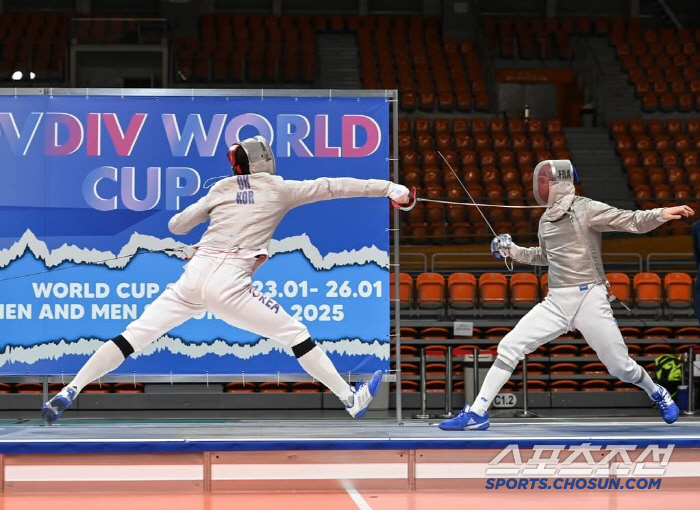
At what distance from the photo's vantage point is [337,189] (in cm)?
501

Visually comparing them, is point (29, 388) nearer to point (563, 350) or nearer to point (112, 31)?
point (563, 350)

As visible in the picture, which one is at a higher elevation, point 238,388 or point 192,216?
point 192,216

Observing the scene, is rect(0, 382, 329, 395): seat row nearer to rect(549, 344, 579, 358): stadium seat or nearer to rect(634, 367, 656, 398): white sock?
rect(549, 344, 579, 358): stadium seat

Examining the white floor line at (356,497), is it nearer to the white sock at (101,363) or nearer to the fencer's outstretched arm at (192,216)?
the white sock at (101,363)

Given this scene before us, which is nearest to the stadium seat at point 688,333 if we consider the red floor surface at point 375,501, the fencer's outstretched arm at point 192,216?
the red floor surface at point 375,501

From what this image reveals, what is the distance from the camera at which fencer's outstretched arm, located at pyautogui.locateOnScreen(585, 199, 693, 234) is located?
16.5 ft

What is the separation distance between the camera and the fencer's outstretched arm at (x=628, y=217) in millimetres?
5035

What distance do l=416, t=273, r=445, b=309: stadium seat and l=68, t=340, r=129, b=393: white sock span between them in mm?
5050

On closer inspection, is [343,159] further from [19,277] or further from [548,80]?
[548,80]

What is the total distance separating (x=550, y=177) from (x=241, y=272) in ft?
5.68

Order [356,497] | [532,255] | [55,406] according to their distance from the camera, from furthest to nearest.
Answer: [532,255]
[55,406]
[356,497]

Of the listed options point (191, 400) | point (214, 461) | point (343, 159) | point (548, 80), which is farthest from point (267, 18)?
point (214, 461)

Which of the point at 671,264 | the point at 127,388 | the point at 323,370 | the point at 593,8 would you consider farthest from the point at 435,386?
the point at 593,8

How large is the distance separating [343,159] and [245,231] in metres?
1.04
